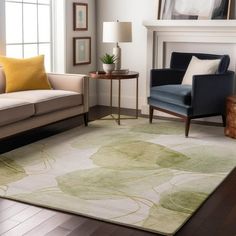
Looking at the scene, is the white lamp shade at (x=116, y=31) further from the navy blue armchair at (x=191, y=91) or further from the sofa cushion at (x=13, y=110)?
the sofa cushion at (x=13, y=110)

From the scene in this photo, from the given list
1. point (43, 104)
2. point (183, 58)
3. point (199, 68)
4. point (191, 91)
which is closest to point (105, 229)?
point (43, 104)

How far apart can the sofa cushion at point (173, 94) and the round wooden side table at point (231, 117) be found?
1.40 ft

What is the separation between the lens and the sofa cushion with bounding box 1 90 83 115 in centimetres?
439

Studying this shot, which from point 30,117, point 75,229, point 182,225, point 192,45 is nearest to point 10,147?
point 30,117

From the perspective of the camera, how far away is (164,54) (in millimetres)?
5789

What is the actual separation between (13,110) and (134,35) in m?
2.52

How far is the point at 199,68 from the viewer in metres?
5.11

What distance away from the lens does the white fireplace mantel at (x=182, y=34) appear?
5.29 meters

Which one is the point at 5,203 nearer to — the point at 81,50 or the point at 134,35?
the point at 81,50

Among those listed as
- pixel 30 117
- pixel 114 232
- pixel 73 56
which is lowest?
pixel 114 232

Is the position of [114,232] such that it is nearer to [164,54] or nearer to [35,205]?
[35,205]

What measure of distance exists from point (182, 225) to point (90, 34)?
406 centimetres

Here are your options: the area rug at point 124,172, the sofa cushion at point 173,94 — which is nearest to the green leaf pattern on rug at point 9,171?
the area rug at point 124,172

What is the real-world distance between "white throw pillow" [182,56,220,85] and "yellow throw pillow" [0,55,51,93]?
1.57 meters
